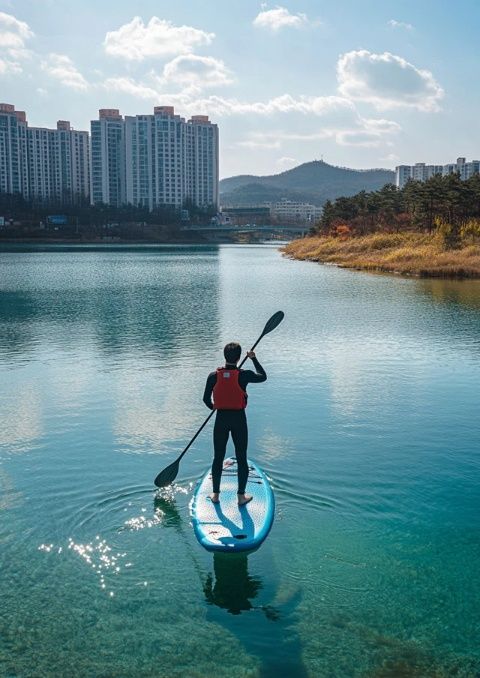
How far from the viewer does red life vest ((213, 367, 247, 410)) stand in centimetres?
928

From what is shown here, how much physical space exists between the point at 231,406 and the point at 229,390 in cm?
24

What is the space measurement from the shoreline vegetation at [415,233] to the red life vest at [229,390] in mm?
44889

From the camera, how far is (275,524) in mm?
9758

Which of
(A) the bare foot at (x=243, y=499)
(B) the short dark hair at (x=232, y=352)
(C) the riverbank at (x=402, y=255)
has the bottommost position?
(A) the bare foot at (x=243, y=499)

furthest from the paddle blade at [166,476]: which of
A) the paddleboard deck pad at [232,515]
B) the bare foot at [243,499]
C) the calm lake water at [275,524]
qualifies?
the bare foot at [243,499]

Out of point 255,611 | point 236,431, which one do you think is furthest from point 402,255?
point 255,611

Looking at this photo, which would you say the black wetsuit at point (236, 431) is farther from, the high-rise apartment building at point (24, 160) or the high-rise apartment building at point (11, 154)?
the high-rise apartment building at point (11, 154)

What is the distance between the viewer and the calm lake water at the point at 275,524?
278 inches

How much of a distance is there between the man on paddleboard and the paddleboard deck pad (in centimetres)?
16

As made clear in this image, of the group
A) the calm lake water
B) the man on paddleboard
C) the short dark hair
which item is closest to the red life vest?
the man on paddleboard

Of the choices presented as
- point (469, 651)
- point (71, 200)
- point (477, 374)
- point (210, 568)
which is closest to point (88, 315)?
point (477, 374)

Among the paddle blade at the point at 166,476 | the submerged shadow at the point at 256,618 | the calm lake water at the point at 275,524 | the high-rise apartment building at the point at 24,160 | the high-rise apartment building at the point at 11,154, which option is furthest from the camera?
the high-rise apartment building at the point at 24,160

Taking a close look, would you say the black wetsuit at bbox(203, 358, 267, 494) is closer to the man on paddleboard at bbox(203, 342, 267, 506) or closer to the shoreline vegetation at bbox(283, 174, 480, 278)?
the man on paddleboard at bbox(203, 342, 267, 506)

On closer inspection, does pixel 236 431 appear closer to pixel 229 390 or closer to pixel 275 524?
pixel 229 390
